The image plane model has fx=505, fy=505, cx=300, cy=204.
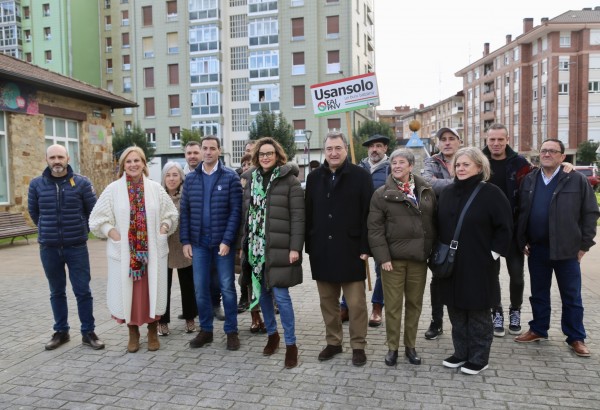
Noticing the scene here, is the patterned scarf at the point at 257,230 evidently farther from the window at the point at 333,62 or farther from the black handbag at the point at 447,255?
the window at the point at 333,62

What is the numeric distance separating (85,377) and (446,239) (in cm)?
334

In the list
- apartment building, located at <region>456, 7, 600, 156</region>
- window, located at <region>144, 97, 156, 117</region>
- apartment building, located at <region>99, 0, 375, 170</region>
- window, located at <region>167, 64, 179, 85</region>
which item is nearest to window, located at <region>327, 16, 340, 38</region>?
apartment building, located at <region>99, 0, 375, 170</region>

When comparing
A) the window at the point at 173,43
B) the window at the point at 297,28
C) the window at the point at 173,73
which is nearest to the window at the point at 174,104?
the window at the point at 173,73

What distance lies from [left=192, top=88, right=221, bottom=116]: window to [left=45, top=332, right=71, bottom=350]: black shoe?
1760 inches

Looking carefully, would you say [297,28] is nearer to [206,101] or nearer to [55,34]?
[206,101]

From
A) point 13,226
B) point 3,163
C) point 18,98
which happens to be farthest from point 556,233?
point 3,163

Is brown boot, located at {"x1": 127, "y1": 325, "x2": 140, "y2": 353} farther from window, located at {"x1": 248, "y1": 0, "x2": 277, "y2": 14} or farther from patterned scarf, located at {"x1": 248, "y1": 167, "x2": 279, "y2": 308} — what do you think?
window, located at {"x1": 248, "y1": 0, "x2": 277, "y2": 14}

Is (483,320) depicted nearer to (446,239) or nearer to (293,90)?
(446,239)

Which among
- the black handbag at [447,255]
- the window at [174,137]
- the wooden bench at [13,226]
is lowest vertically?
the wooden bench at [13,226]

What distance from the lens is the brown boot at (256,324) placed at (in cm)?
561

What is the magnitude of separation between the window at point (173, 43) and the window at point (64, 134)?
3469 centimetres

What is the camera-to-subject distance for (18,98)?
14.3 m

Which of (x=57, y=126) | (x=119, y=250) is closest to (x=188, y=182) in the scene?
(x=119, y=250)

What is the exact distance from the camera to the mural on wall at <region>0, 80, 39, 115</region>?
13.8m
